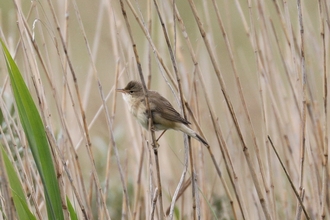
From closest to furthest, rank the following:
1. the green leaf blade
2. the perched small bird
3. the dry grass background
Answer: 1. the green leaf blade
2. the dry grass background
3. the perched small bird

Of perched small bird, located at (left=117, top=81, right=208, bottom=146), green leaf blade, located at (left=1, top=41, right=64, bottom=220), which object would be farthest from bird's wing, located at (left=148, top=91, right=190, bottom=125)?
green leaf blade, located at (left=1, top=41, right=64, bottom=220)

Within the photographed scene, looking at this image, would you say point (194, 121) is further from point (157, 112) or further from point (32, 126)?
point (32, 126)

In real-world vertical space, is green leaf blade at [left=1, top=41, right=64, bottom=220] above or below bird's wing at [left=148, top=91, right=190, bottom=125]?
below

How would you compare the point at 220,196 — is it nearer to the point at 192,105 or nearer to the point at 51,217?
the point at 192,105

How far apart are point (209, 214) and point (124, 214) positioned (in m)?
0.60

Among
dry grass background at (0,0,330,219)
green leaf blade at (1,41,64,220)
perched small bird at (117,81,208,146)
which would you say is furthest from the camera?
perched small bird at (117,81,208,146)

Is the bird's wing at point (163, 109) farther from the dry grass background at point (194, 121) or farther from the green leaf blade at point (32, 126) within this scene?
the green leaf blade at point (32, 126)

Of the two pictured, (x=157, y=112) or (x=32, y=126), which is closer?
(x=32, y=126)

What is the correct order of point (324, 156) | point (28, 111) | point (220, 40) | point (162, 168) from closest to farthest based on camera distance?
point (28, 111), point (324, 156), point (162, 168), point (220, 40)

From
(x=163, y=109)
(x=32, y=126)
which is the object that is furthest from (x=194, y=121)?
(x=32, y=126)

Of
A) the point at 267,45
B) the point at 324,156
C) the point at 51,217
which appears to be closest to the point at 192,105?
the point at 267,45

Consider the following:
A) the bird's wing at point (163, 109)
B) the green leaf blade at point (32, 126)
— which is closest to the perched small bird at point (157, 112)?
the bird's wing at point (163, 109)

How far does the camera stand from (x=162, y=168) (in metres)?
3.38

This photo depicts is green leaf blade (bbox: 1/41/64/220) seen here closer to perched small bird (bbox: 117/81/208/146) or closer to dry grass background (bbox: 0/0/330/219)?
dry grass background (bbox: 0/0/330/219)
